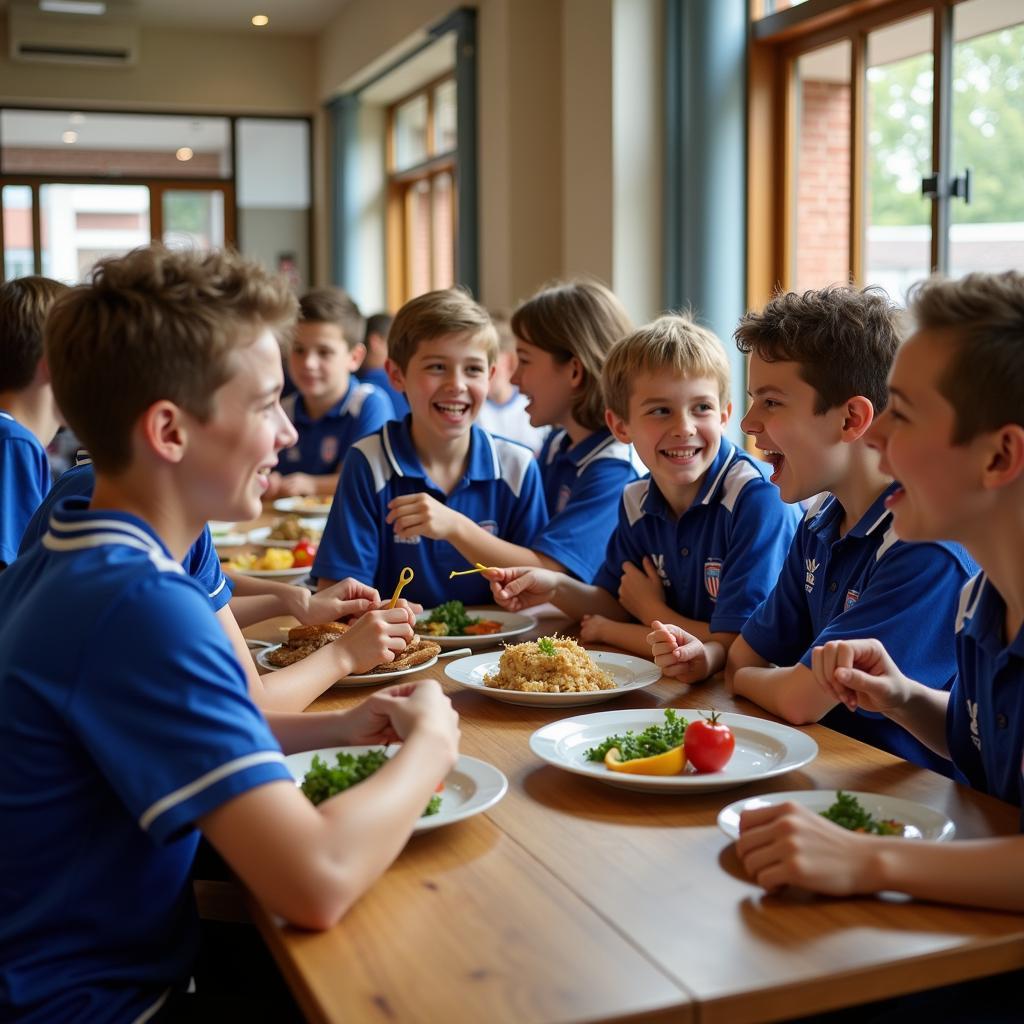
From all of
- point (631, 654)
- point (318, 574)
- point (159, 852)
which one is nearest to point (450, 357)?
point (318, 574)

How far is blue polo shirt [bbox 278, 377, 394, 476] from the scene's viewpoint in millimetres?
4965

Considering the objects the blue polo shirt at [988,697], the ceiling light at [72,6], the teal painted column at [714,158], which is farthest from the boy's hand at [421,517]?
the ceiling light at [72,6]

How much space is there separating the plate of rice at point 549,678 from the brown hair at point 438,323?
1.15 metres

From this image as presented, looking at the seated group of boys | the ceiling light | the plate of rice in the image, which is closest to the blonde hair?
the seated group of boys

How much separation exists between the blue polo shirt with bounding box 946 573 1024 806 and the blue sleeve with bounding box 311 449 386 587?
1.49 meters

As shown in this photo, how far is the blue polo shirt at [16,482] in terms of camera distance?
101 inches

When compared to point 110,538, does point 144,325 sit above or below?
above

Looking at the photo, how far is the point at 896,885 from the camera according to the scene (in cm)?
121

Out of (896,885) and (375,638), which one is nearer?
(896,885)

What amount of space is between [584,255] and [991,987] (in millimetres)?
5016

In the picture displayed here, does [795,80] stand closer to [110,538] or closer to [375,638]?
[375,638]

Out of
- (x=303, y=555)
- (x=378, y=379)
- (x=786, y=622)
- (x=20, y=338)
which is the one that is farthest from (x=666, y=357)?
(x=378, y=379)

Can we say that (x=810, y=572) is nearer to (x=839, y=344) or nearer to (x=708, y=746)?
(x=839, y=344)

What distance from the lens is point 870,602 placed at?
1787mm
